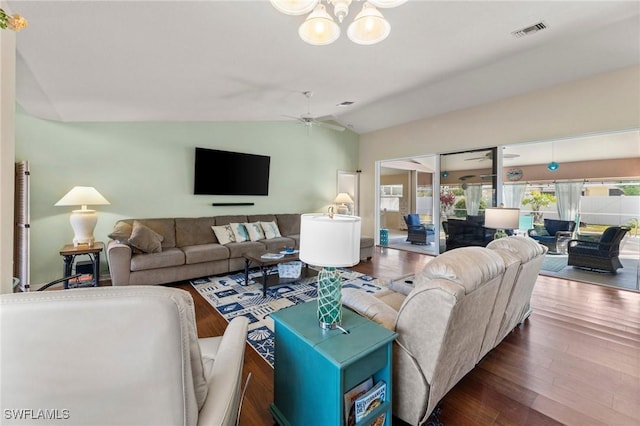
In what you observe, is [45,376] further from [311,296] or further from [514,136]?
[514,136]

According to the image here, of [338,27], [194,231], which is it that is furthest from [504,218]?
[194,231]

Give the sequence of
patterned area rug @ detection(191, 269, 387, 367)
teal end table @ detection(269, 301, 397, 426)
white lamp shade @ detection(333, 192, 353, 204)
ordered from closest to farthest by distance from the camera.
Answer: teal end table @ detection(269, 301, 397, 426) < patterned area rug @ detection(191, 269, 387, 367) < white lamp shade @ detection(333, 192, 353, 204)

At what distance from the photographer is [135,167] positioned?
429 cm

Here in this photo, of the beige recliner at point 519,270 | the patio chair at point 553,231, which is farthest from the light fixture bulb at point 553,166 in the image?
the beige recliner at point 519,270

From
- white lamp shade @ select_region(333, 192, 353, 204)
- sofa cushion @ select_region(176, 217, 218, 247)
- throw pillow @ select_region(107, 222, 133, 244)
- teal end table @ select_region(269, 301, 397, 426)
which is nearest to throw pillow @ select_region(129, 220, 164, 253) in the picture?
throw pillow @ select_region(107, 222, 133, 244)

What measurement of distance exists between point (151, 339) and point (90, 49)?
104 inches

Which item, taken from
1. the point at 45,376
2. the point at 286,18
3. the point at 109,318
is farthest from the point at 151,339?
the point at 286,18

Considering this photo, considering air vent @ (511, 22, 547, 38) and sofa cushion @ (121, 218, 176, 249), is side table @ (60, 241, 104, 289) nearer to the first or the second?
sofa cushion @ (121, 218, 176, 249)

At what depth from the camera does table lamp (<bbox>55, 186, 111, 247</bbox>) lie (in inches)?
136

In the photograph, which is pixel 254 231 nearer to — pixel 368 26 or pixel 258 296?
pixel 258 296

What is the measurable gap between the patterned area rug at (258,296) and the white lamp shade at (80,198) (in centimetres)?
167

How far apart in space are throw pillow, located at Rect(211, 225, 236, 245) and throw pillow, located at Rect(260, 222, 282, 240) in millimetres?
610

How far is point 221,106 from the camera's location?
418cm

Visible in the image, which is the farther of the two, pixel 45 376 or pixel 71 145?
pixel 71 145
